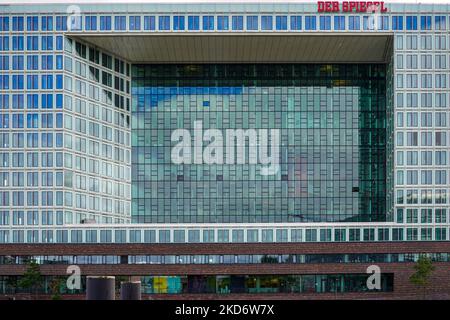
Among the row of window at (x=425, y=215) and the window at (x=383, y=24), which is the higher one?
the window at (x=383, y=24)

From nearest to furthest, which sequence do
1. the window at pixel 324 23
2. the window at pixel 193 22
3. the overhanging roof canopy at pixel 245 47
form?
the window at pixel 324 23 → the window at pixel 193 22 → the overhanging roof canopy at pixel 245 47

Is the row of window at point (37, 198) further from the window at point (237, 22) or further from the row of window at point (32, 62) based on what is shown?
the window at point (237, 22)

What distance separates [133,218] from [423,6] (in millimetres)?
44761

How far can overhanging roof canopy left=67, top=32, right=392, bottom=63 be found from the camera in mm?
100625

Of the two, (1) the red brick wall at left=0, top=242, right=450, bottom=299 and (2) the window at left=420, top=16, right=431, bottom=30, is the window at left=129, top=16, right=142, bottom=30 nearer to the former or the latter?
(1) the red brick wall at left=0, top=242, right=450, bottom=299

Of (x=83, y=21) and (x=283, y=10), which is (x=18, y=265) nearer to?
(x=83, y=21)

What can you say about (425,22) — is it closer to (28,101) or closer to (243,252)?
(243,252)

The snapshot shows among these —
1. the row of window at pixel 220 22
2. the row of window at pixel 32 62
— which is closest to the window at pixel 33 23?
the row of window at pixel 220 22

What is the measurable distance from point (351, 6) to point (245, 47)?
13948 mm

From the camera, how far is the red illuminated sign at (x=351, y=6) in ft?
327

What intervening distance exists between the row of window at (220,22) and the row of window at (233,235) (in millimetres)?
23292

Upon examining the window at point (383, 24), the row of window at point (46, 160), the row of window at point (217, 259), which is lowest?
the row of window at point (217, 259)

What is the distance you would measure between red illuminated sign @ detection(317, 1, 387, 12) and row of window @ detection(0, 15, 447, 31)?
0.86 metres
